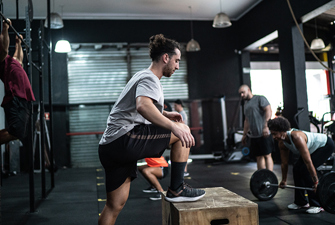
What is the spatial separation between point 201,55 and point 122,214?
20.7 feet

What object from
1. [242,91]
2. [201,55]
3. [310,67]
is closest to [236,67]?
[201,55]

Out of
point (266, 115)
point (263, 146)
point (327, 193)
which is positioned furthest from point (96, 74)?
point (327, 193)

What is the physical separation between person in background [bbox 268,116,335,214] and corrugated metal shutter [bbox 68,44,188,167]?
5.56 meters

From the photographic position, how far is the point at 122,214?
3.30m

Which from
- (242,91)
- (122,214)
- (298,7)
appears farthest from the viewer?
(298,7)

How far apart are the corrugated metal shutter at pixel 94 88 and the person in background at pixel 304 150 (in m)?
5.56

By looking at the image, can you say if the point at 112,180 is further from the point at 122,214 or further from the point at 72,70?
the point at 72,70

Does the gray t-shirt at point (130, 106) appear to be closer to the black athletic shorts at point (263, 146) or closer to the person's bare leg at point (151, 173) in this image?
the person's bare leg at point (151, 173)

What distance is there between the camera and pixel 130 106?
1908 mm

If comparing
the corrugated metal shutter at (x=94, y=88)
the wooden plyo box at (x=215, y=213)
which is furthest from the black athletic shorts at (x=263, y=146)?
the corrugated metal shutter at (x=94, y=88)

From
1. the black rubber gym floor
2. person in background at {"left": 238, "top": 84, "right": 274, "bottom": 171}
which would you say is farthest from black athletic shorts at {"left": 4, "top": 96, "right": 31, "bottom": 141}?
person in background at {"left": 238, "top": 84, "right": 274, "bottom": 171}

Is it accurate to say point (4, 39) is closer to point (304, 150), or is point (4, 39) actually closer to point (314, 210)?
point (304, 150)

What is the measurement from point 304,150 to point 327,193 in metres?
0.43

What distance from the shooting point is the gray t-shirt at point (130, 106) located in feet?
5.93
